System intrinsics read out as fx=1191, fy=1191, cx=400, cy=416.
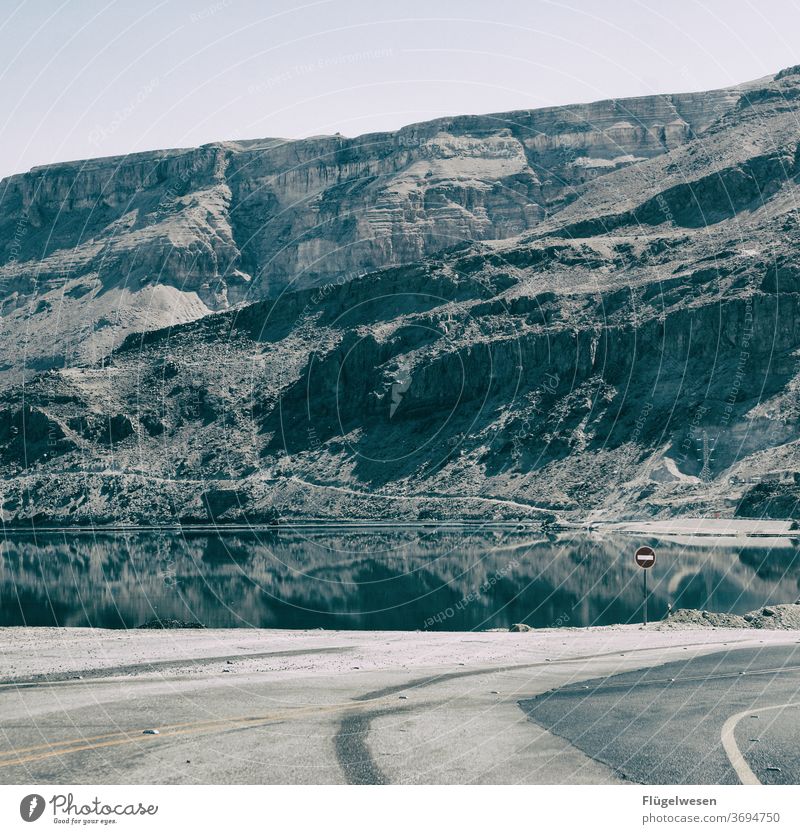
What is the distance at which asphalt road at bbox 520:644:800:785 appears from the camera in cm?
1759

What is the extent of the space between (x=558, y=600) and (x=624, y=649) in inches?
1392

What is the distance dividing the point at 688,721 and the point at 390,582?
226 ft

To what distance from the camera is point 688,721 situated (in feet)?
69.8

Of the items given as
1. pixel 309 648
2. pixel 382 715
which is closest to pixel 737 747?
pixel 382 715

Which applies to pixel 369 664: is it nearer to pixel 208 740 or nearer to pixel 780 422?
pixel 208 740

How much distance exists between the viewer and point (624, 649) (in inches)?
1428

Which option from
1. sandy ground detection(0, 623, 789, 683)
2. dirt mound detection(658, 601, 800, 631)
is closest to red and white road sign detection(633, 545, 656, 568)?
dirt mound detection(658, 601, 800, 631)

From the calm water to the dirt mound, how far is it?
8117mm

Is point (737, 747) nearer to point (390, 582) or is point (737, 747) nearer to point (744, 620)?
point (744, 620)

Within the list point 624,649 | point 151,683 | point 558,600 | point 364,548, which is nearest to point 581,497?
point 364,548

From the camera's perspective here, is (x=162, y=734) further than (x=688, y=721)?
No

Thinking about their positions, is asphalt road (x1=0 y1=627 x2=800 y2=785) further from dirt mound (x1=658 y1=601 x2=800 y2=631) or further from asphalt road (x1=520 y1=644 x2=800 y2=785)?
dirt mound (x1=658 y1=601 x2=800 y2=631)

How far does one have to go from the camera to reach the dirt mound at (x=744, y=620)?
149 ft

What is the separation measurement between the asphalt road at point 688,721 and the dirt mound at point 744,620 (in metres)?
15.6
